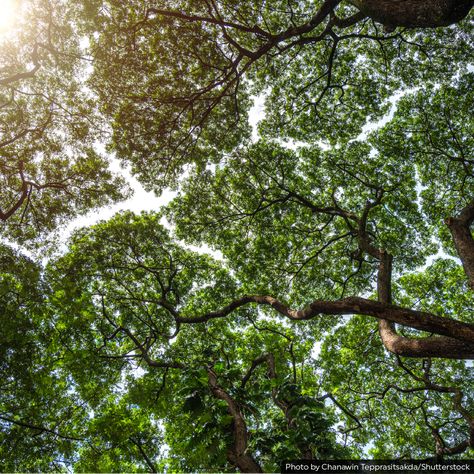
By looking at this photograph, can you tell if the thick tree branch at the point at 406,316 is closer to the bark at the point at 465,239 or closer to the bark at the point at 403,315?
the bark at the point at 403,315

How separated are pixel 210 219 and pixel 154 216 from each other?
2558mm

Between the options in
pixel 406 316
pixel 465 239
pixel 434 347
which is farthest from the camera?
pixel 465 239

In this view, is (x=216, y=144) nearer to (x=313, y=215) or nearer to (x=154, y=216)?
(x=154, y=216)

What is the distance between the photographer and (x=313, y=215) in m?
12.3

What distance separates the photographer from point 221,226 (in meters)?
12.5

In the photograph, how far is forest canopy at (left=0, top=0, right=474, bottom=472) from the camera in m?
7.68

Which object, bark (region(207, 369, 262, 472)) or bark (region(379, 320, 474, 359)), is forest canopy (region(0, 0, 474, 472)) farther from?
bark (region(379, 320, 474, 359))

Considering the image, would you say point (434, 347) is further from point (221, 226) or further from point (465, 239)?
point (221, 226)

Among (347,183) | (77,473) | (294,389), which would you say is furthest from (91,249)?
(347,183)

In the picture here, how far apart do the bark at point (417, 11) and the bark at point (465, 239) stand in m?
4.11

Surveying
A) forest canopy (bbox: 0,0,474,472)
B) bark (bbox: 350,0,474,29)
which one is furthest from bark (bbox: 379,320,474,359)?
bark (bbox: 350,0,474,29)

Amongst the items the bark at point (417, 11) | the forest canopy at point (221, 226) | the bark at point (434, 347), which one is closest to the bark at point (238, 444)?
the forest canopy at point (221, 226)

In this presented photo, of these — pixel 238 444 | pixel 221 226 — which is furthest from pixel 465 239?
pixel 221 226

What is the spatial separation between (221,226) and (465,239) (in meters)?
8.51
